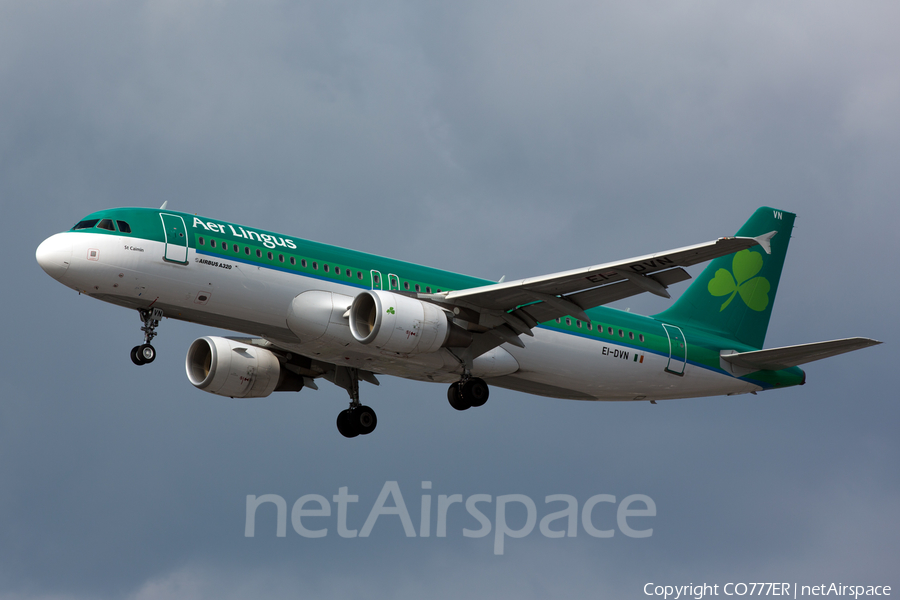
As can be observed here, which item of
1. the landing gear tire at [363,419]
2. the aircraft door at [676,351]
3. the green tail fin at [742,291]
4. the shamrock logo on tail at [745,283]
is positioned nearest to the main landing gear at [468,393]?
the landing gear tire at [363,419]

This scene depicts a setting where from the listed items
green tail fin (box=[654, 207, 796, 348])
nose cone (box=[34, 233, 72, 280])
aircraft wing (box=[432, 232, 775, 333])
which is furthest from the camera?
green tail fin (box=[654, 207, 796, 348])

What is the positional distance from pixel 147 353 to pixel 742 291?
73.0ft

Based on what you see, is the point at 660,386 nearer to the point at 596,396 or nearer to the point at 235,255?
the point at 596,396

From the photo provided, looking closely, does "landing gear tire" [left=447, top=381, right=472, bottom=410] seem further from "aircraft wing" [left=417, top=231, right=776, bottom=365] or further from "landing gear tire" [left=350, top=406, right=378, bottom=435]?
"landing gear tire" [left=350, top=406, right=378, bottom=435]

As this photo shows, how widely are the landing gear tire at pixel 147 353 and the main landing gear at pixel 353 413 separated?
8371 millimetres

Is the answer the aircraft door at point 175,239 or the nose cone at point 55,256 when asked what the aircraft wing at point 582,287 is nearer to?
the aircraft door at point 175,239

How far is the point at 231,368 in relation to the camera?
3322cm

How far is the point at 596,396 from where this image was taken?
35.3m

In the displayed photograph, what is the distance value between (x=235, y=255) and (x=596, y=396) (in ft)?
44.5

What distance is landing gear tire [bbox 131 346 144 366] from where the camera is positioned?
27.8 metres

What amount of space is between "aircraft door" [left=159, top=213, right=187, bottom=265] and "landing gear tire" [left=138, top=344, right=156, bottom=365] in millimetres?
2508

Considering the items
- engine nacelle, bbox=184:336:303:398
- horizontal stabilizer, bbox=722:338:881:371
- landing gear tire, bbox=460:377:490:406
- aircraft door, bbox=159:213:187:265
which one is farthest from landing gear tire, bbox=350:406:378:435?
horizontal stabilizer, bbox=722:338:881:371

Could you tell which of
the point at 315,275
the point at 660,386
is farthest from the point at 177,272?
the point at 660,386

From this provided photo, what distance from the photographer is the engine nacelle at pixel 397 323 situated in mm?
28438
